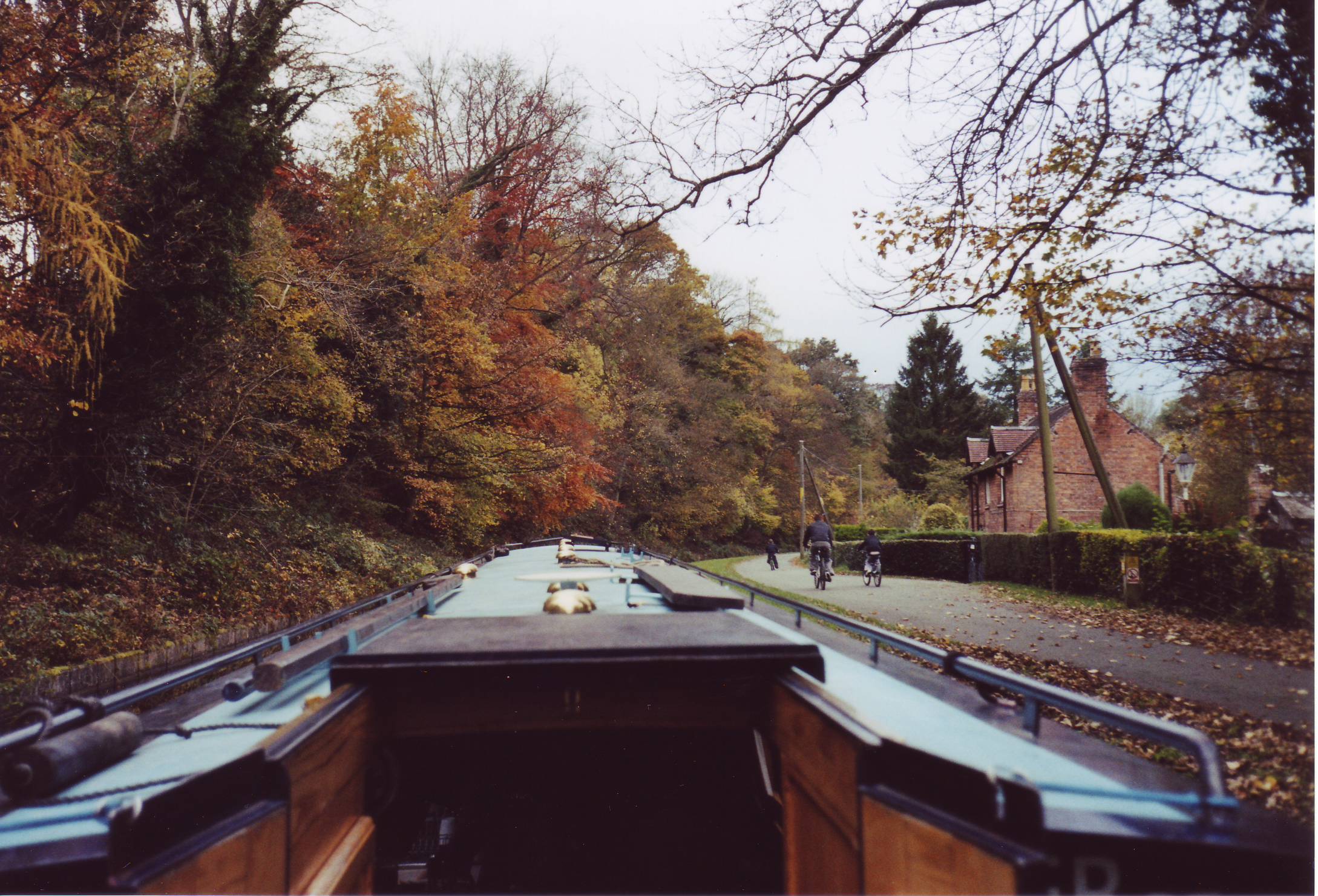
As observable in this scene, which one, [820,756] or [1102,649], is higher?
[820,756]

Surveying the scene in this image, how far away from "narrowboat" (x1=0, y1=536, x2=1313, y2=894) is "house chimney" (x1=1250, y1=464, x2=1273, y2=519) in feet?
2.47

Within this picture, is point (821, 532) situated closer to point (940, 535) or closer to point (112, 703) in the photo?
point (940, 535)

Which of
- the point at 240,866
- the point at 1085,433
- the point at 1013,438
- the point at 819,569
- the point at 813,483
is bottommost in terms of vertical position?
the point at 819,569

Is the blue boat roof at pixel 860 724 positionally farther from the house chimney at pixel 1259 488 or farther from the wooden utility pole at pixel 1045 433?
the wooden utility pole at pixel 1045 433

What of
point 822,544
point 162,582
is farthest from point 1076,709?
point 822,544

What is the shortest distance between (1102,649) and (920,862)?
10.8 ft

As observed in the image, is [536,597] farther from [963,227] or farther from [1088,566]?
[963,227]

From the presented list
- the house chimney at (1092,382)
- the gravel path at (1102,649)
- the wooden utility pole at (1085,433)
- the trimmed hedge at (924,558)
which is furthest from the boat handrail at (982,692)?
the trimmed hedge at (924,558)

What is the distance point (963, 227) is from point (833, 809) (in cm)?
330

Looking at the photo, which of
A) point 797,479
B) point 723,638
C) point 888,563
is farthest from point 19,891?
point 797,479

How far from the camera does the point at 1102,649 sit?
3693 mm

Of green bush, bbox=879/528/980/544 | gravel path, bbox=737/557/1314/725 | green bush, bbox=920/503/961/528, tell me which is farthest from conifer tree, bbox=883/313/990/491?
gravel path, bbox=737/557/1314/725

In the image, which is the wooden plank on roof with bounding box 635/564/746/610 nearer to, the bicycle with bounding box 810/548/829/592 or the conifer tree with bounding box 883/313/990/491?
the bicycle with bounding box 810/548/829/592

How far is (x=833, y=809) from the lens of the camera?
4.18 ft
